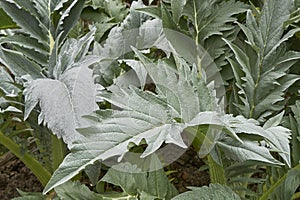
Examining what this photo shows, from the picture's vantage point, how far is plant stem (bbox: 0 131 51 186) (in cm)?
102

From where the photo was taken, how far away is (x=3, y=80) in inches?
38.4

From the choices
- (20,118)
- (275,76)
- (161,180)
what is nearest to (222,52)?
(275,76)

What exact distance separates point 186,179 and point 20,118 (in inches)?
18.1

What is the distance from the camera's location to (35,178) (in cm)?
134

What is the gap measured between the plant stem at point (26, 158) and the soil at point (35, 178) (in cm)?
23

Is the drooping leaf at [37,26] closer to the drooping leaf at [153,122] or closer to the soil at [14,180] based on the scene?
the drooping leaf at [153,122]

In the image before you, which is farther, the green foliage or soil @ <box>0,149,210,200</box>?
soil @ <box>0,149,210,200</box>

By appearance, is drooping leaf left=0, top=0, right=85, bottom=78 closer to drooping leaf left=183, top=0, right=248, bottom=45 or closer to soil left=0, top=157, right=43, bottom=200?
drooping leaf left=183, top=0, right=248, bottom=45

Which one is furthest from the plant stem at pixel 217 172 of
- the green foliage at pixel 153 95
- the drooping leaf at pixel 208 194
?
the drooping leaf at pixel 208 194

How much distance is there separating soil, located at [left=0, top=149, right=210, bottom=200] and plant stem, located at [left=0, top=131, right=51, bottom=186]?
9.1 inches

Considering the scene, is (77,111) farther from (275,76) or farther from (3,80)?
(275,76)

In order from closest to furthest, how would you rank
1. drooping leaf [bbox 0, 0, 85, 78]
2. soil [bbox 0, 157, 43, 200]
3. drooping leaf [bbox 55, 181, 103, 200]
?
drooping leaf [bbox 55, 181, 103, 200] < drooping leaf [bbox 0, 0, 85, 78] < soil [bbox 0, 157, 43, 200]

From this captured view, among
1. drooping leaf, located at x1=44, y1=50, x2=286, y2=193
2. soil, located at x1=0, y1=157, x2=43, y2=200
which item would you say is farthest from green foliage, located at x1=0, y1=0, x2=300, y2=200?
soil, located at x1=0, y1=157, x2=43, y2=200

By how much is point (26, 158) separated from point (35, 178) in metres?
0.31
